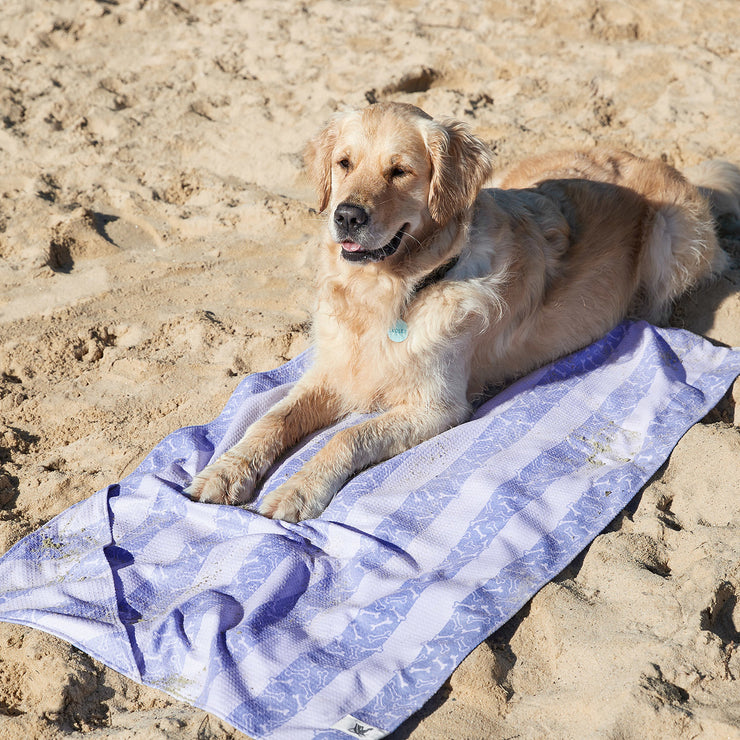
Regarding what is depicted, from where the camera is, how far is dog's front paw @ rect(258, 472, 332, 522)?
3051 mm

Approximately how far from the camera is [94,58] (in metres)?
6.70

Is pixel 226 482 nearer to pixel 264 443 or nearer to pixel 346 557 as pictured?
pixel 264 443

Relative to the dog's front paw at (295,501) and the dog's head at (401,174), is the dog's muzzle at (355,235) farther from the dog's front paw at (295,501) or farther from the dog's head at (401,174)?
the dog's front paw at (295,501)

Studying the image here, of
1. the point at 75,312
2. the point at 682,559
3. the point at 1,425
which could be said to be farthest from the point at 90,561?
the point at 682,559

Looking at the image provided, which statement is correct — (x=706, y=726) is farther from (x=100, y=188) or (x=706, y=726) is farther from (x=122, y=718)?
(x=100, y=188)

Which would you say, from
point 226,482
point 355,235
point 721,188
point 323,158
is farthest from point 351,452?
point 721,188

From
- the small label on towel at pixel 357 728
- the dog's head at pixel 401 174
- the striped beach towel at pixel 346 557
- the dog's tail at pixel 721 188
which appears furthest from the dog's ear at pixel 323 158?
the dog's tail at pixel 721 188

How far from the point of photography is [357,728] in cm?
222

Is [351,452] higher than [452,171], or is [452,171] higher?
[452,171]

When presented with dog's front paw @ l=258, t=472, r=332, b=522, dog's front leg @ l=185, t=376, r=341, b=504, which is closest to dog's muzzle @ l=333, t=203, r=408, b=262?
dog's front leg @ l=185, t=376, r=341, b=504

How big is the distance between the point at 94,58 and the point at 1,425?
14.1ft

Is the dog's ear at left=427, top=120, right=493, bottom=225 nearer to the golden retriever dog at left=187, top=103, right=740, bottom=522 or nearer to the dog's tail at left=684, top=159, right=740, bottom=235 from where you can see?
the golden retriever dog at left=187, top=103, right=740, bottom=522

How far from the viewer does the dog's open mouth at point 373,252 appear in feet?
10.7

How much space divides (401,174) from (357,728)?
84.8 inches
